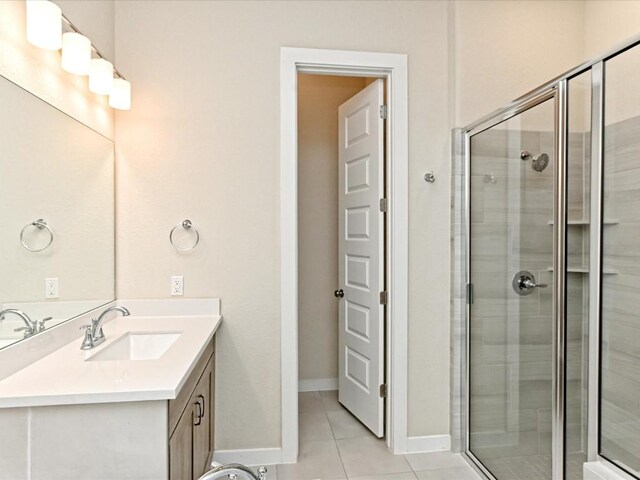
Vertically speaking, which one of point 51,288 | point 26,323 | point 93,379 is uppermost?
point 51,288

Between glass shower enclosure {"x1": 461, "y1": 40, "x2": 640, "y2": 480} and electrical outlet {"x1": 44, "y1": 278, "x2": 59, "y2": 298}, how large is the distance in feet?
7.11

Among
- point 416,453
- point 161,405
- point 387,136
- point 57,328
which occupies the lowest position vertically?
point 416,453

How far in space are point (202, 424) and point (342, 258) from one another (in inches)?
63.7

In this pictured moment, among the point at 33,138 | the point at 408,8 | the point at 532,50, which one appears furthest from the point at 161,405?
the point at 532,50

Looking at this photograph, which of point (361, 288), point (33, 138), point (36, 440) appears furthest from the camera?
point (361, 288)

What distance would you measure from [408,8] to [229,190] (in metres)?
1.57

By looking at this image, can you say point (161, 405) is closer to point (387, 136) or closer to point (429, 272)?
point (429, 272)

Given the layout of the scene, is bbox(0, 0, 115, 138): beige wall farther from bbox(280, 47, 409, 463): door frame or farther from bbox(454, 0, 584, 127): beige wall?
bbox(454, 0, 584, 127): beige wall

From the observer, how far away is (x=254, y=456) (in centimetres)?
246


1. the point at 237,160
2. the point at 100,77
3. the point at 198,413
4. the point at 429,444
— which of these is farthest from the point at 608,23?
the point at 198,413

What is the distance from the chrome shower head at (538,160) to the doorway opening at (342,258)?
2.81ft

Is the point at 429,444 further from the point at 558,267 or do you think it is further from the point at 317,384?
the point at 558,267

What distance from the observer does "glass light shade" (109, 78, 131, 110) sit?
218 cm

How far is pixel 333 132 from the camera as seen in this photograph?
11.9 ft
